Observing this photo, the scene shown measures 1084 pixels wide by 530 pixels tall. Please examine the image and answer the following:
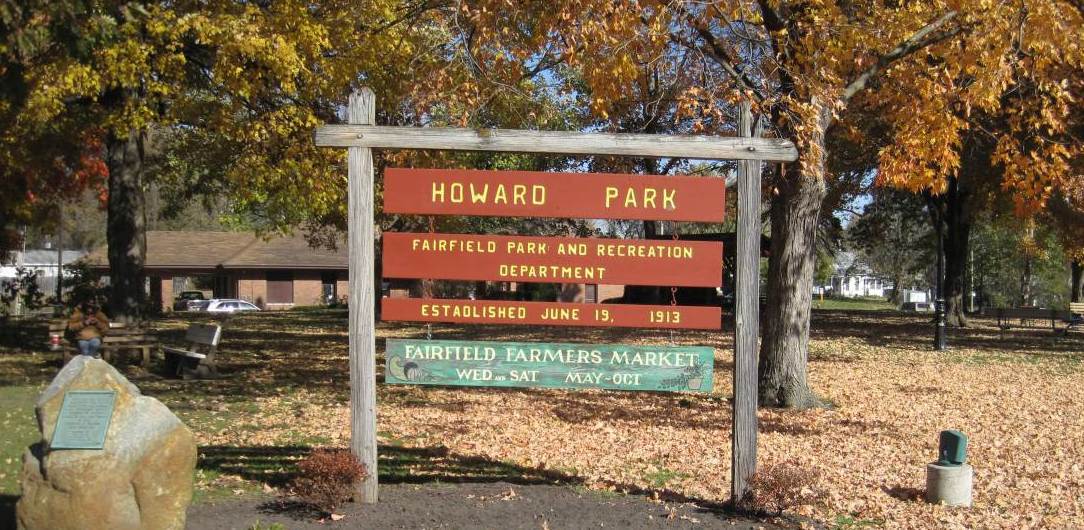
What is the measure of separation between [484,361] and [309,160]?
9.19 m

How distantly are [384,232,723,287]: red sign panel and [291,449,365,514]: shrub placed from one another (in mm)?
1423

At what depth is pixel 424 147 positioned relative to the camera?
256 inches

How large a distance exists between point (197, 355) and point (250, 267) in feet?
115

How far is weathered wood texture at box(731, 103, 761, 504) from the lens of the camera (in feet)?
21.3

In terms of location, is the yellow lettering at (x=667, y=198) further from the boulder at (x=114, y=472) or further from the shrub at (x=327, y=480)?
the boulder at (x=114, y=472)

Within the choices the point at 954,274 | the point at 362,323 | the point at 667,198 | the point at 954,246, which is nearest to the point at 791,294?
the point at 667,198

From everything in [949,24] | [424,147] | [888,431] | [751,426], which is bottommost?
[888,431]

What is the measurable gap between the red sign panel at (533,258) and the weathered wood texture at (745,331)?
243mm

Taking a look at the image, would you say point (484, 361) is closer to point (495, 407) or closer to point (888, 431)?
point (495, 407)

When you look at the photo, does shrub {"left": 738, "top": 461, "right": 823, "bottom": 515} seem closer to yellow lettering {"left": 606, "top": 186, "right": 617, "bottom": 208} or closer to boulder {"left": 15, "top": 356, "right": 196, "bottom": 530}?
yellow lettering {"left": 606, "top": 186, "right": 617, "bottom": 208}

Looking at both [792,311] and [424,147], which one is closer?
[424,147]

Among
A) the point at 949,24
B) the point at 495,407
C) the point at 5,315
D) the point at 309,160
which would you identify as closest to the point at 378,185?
the point at 309,160

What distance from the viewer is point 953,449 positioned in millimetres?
7035

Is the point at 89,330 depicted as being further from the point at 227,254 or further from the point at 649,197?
the point at 227,254
